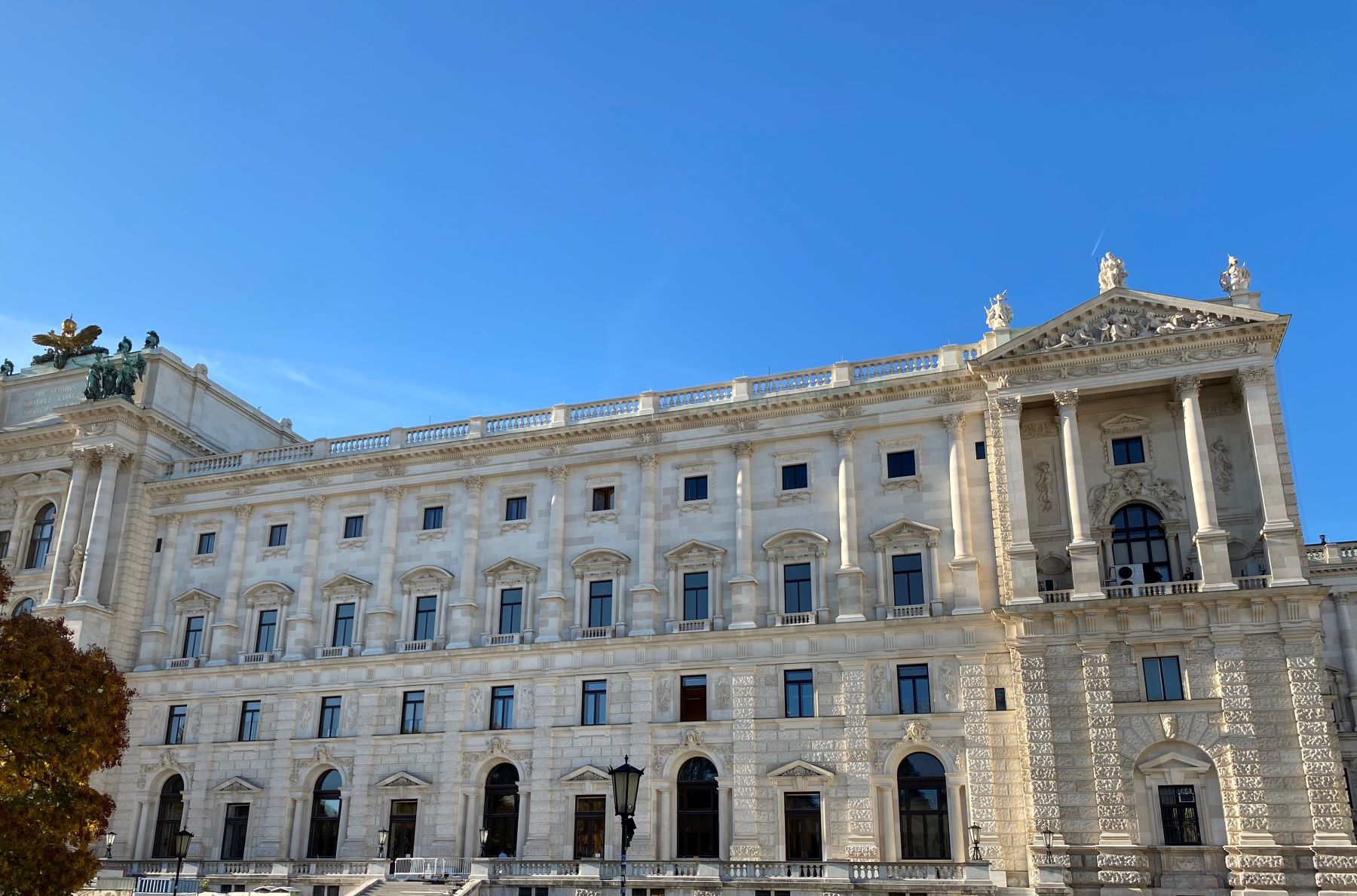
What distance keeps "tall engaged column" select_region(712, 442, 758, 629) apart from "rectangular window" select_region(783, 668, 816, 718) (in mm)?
2520

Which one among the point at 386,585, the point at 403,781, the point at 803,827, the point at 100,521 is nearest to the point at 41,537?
the point at 100,521

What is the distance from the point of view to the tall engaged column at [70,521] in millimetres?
55844

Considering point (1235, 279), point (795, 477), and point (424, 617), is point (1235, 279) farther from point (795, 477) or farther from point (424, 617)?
point (424, 617)

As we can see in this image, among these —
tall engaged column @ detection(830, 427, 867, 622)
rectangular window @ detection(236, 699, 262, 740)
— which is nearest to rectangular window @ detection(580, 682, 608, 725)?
tall engaged column @ detection(830, 427, 867, 622)

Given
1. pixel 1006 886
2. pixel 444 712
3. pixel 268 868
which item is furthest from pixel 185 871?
pixel 1006 886

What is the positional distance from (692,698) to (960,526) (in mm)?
12173

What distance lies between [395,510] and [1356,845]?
128 ft

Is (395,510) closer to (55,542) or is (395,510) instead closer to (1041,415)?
(55,542)

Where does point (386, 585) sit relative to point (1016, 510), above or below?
below

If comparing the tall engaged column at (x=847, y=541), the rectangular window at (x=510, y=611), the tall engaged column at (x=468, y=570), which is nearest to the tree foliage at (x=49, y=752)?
the tall engaged column at (x=468, y=570)

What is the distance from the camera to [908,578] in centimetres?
4547

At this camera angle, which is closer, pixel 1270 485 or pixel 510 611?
pixel 1270 485

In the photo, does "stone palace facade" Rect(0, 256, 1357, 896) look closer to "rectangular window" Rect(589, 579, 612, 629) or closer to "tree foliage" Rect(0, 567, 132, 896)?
"rectangular window" Rect(589, 579, 612, 629)

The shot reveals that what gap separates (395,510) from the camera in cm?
5384
